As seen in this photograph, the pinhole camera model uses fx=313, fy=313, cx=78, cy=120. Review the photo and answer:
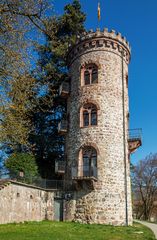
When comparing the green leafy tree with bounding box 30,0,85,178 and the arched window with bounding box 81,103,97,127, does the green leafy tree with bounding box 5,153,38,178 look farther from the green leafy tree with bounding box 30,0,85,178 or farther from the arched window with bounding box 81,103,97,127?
the arched window with bounding box 81,103,97,127

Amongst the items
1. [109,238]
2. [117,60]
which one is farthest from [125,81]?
[109,238]

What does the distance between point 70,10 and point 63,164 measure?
709 inches

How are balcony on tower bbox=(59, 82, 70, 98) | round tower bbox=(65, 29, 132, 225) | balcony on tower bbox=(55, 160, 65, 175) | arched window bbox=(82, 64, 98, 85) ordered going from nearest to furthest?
1. round tower bbox=(65, 29, 132, 225)
2. balcony on tower bbox=(55, 160, 65, 175)
3. arched window bbox=(82, 64, 98, 85)
4. balcony on tower bbox=(59, 82, 70, 98)

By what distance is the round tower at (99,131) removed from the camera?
2239cm

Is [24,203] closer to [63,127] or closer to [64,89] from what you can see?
[63,127]

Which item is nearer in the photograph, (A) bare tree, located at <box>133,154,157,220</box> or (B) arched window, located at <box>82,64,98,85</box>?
(B) arched window, located at <box>82,64,98,85</box>

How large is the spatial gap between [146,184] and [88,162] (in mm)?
25604

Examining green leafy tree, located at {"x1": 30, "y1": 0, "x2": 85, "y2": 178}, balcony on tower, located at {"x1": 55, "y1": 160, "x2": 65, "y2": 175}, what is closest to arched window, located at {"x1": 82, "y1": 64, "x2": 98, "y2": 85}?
green leafy tree, located at {"x1": 30, "y1": 0, "x2": 85, "y2": 178}

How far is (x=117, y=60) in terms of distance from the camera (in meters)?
26.2

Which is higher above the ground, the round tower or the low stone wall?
the round tower

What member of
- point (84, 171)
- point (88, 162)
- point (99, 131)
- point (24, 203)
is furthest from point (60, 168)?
point (24, 203)

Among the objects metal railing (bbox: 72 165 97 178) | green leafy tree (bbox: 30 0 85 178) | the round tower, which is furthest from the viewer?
green leafy tree (bbox: 30 0 85 178)

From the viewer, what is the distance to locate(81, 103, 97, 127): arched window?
965 inches

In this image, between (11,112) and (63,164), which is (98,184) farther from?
(11,112)
